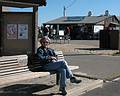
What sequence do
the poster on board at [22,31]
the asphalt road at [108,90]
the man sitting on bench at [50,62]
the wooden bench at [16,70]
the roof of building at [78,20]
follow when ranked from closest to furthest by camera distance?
the wooden bench at [16,70] < the man sitting on bench at [50,62] < the asphalt road at [108,90] < the poster on board at [22,31] < the roof of building at [78,20]

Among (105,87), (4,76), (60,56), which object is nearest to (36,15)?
(60,56)

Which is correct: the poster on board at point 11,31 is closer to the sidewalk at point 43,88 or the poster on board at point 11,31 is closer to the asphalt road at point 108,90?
the sidewalk at point 43,88

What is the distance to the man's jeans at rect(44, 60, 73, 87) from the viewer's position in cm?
961

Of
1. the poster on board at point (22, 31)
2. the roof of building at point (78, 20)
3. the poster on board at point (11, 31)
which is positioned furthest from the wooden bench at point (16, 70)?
the roof of building at point (78, 20)

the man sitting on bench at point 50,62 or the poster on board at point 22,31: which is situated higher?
the poster on board at point 22,31

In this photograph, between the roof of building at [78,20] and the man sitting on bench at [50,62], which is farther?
the roof of building at [78,20]

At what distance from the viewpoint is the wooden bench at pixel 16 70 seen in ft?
31.5

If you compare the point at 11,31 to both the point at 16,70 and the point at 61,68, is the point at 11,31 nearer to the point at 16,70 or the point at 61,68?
the point at 16,70

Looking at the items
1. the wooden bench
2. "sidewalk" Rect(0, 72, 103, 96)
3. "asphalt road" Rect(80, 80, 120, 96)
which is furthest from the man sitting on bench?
"asphalt road" Rect(80, 80, 120, 96)

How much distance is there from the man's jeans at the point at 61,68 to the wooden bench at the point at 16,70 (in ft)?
0.57

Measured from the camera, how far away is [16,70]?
10.1m

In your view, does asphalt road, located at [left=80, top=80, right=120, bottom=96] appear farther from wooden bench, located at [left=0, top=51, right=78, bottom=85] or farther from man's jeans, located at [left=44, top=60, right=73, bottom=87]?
wooden bench, located at [left=0, top=51, right=78, bottom=85]

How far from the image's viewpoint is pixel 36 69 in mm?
10352

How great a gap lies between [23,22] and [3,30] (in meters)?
0.70
